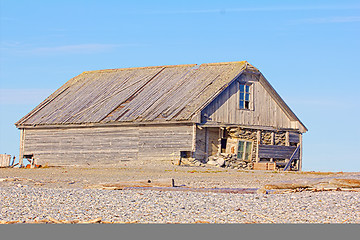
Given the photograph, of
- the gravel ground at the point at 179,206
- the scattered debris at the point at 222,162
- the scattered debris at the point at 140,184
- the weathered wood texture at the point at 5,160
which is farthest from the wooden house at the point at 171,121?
the gravel ground at the point at 179,206

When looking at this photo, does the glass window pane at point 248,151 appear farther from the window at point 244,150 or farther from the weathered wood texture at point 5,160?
the weathered wood texture at point 5,160

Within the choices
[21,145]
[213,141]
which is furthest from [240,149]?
[21,145]

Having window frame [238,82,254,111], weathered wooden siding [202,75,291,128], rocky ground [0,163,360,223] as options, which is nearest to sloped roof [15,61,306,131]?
weathered wooden siding [202,75,291,128]

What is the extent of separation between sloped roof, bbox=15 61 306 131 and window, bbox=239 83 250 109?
1.01 meters

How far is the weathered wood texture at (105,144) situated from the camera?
35250 mm

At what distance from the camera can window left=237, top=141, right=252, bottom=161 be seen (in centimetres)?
3674

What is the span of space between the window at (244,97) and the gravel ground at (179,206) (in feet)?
64.1

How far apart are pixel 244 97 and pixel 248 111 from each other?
0.83 metres

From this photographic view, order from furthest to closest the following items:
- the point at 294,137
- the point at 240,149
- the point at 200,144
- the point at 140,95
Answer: the point at 294,137, the point at 140,95, the point at 240,149, the point at 200,144

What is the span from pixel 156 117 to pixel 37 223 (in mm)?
22178

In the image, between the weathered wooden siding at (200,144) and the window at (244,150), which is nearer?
the weathered wooden siding at (200,144)

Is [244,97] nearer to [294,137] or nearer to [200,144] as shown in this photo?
[200,144]

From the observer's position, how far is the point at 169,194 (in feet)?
58.1

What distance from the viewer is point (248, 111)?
37.7m
